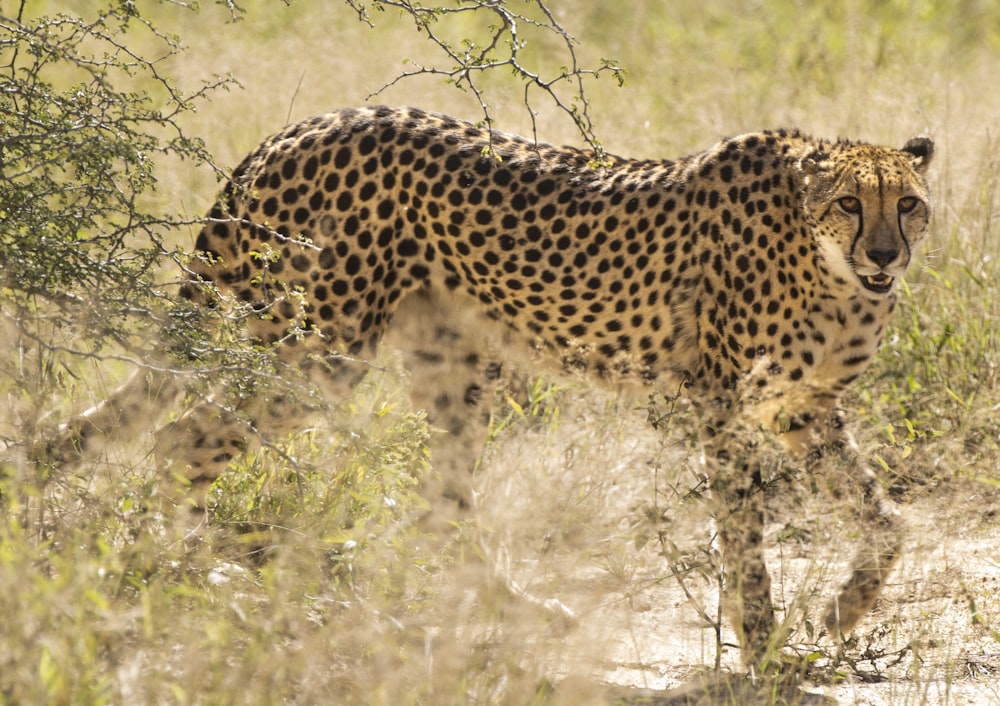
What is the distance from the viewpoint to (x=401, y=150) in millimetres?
4312

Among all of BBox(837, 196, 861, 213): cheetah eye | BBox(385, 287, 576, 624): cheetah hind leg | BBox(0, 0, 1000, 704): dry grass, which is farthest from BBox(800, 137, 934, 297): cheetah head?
BBox(385, 287, 576, 624): cheetah hind leg

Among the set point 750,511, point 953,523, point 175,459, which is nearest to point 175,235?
point 175,459

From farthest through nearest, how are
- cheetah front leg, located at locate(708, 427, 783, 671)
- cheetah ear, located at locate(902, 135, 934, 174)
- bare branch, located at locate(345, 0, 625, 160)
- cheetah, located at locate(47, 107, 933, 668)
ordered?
cheetah ear, located at locate(902, 135, 934, 174) < cheetah, located at locate(47, 107, 933, 668) < cheetah front leg, located at locate(708, 427, 783, 671) < bare branch, located at locate(345, 0, 625, 160)

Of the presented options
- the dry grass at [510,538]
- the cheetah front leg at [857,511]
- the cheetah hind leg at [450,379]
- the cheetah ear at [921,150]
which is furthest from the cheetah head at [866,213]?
the cheetah hind leg at [450,379]

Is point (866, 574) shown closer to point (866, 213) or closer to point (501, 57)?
point (866, 213)

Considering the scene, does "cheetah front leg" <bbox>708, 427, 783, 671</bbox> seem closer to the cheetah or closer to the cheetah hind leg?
the cheetah

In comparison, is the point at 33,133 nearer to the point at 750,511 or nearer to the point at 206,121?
the point at 750,511

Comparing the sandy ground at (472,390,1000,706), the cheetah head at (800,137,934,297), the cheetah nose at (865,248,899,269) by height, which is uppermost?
the cheetah head at (800,137,934,297)

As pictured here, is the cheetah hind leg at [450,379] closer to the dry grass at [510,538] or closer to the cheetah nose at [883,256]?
the dry grass at [510,538]

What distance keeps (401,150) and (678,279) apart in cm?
103

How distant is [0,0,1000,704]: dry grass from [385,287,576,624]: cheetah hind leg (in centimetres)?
13

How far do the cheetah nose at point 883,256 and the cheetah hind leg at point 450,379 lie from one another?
1.27 metres

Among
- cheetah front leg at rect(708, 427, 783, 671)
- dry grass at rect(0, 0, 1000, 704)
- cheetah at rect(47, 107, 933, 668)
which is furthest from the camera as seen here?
cheetah at rect(47, 107, 933, 668)

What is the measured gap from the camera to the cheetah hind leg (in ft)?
14.6
